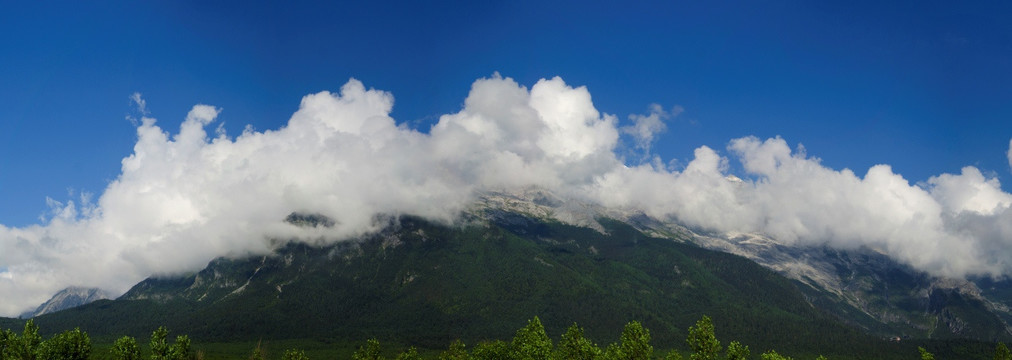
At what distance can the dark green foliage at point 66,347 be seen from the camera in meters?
160

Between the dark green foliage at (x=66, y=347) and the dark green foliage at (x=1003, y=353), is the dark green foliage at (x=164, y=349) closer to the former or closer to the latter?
the dark green foliage at (x=66, y=347)

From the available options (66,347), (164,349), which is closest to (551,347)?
(164,349)

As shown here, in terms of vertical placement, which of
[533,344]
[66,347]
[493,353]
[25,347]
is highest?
[533,344]

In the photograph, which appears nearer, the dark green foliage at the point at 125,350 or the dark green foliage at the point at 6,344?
the dark green foliage at the point at 6,344

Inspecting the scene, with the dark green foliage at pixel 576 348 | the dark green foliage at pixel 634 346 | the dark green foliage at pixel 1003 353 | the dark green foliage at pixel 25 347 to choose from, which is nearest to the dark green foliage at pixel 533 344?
the dark green foliage at pixel 576 348

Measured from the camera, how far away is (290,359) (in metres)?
198

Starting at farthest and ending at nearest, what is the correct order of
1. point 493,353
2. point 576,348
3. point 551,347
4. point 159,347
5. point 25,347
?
point 493,353 < point 159,347 < point 25,347 < point 551,347 < point 576,348

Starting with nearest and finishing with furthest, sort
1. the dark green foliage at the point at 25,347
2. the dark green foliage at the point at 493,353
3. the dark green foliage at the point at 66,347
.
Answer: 1. the dark green foliage at the point at 25,347
2. the dark green foliage at the point at 66,347
3. the dark green foliage at the point at 493,353

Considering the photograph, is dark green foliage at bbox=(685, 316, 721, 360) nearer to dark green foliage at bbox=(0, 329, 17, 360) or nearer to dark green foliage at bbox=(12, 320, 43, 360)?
dark green foliage at bbox=(12, 320, 43, 360)

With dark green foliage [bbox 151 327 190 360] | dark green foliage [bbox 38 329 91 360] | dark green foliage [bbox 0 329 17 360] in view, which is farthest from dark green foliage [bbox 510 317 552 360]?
dark green foliage [bbox 0 329 17 360]

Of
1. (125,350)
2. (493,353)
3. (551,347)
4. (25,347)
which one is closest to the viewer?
(551,347)

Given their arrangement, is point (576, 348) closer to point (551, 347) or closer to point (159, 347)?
point (551, 347)

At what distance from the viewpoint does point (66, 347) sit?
544 ft

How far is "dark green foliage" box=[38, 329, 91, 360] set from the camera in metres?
160
